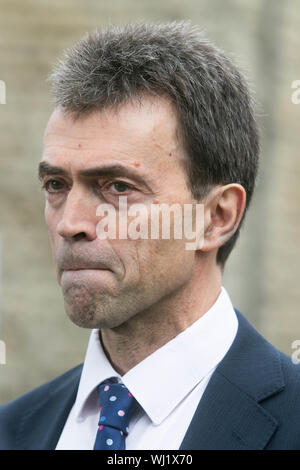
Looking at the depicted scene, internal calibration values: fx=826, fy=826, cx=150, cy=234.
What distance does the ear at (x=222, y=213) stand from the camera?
11.4 ft

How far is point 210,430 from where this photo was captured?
3.09 m

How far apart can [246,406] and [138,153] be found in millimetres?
1056

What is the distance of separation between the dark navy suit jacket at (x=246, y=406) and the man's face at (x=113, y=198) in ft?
1.33

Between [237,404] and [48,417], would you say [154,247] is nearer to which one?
[237,404]

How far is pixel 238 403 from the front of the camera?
3135 mm

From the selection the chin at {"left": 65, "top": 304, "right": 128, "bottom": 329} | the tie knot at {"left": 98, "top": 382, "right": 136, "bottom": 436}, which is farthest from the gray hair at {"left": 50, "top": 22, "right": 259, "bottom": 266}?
the tie knot at {"left": 98, "top": 382, "right": 136, "bottom": 436}

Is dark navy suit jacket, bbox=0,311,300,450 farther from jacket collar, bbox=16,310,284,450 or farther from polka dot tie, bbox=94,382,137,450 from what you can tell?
polka dot tie, bbox=94,382,137,450

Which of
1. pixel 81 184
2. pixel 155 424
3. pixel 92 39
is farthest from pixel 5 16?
pixel 155 424

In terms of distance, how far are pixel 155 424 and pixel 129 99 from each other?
128 centimetres

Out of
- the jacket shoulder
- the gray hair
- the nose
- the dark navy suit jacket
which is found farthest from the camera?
the jacket shoulder

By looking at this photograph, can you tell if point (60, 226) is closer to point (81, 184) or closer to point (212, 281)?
point (81, 184)

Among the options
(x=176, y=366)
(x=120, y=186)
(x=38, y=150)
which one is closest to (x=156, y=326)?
(x=176, y=366)

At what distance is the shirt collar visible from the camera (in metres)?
3.27

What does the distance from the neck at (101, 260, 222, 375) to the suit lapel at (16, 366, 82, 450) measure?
14.2 inches
